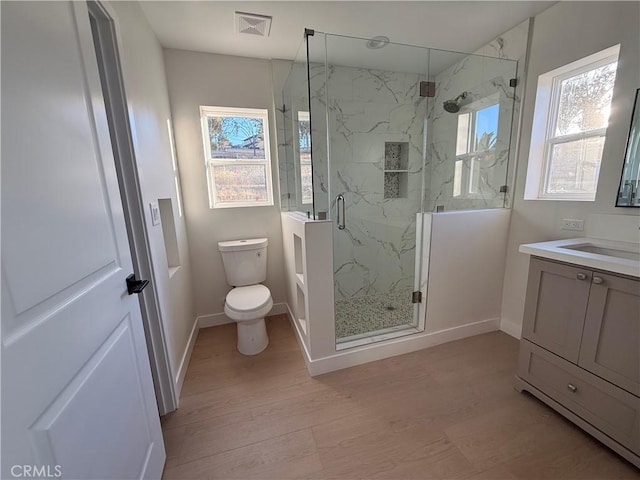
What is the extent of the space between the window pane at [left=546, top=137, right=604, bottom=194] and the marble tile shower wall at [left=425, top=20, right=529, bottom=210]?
276 mm

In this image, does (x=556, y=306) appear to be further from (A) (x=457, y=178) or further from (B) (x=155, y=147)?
(B) (x=155, y=147)

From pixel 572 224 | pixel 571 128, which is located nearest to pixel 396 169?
pixel 571 128

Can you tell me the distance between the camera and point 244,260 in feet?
7.69

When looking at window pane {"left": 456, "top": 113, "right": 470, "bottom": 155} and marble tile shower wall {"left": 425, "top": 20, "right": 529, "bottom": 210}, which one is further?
window pane {"left": 456, "top": 113, "right": 470, "bottom": 155}

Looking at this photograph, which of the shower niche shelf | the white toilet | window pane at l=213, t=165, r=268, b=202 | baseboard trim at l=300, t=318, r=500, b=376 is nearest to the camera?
baseboard trim at l=300, t=318, r=500, b=376

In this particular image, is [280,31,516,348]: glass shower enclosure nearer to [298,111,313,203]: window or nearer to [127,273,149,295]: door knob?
[298,111,313,203]: window

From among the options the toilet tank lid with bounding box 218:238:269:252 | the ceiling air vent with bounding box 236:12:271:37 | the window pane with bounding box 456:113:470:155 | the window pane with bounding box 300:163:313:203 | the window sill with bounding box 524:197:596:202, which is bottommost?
the toilet tank lid with bounding box 218:238:269:252

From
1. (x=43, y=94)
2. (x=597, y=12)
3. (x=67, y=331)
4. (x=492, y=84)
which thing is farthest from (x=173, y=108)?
(x=597, y=12)

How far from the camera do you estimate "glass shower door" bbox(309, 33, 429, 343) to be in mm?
2113

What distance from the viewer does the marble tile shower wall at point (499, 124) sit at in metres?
2.05

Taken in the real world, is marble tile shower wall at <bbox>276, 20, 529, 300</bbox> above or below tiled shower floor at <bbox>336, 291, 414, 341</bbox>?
above

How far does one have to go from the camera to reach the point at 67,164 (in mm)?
704

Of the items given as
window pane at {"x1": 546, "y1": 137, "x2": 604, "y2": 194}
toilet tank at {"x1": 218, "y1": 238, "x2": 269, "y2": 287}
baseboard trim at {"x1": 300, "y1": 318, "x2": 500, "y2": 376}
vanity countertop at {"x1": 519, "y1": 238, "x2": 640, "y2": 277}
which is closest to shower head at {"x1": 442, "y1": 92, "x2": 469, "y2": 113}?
window pane at {"x1": 546, "y1": 137, "x2": 604, "y2": 194}
